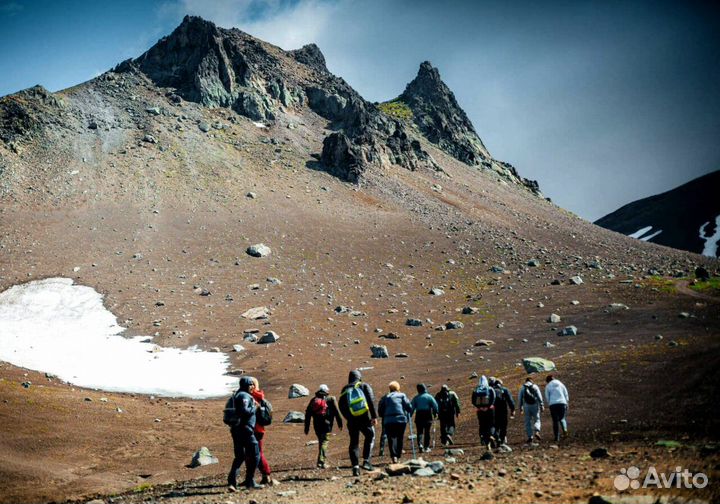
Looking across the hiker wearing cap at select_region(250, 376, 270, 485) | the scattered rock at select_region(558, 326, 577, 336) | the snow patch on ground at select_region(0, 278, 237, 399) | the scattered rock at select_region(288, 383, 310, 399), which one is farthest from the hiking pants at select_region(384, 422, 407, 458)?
the scattered rock at select_region(558, 326, 577, 336)

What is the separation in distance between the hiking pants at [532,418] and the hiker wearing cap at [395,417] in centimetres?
404

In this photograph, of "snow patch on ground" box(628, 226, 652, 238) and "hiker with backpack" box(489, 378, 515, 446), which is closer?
"hiker with backpack" box(489, 378, 515, 446)

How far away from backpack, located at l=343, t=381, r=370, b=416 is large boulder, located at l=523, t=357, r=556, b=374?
14.2 m

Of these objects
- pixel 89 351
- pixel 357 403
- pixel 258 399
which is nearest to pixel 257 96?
pixel 89 351

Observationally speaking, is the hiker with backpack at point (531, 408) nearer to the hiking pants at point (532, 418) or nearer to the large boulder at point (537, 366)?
the hiking pants at point (532, 418)

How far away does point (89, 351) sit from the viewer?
30953 millimetres

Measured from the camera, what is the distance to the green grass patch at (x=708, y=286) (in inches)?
1583

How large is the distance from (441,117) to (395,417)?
12705cm

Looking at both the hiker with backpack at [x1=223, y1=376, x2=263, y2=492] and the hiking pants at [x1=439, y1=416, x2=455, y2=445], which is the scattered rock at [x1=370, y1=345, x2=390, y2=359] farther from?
the hiker with backpack at [x1=223, y1=376, x2=263, y2=492]

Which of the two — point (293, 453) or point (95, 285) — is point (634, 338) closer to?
point (293, 453)

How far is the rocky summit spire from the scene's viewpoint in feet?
397

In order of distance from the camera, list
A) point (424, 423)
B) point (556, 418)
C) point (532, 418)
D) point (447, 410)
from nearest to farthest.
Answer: point (556, 418) → point (424, 423) → point (532, 418) → point (447, 410)

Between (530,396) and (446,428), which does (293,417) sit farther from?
(530,396)

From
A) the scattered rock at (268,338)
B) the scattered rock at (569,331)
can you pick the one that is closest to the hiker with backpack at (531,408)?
the scattered rock at (569,331)
